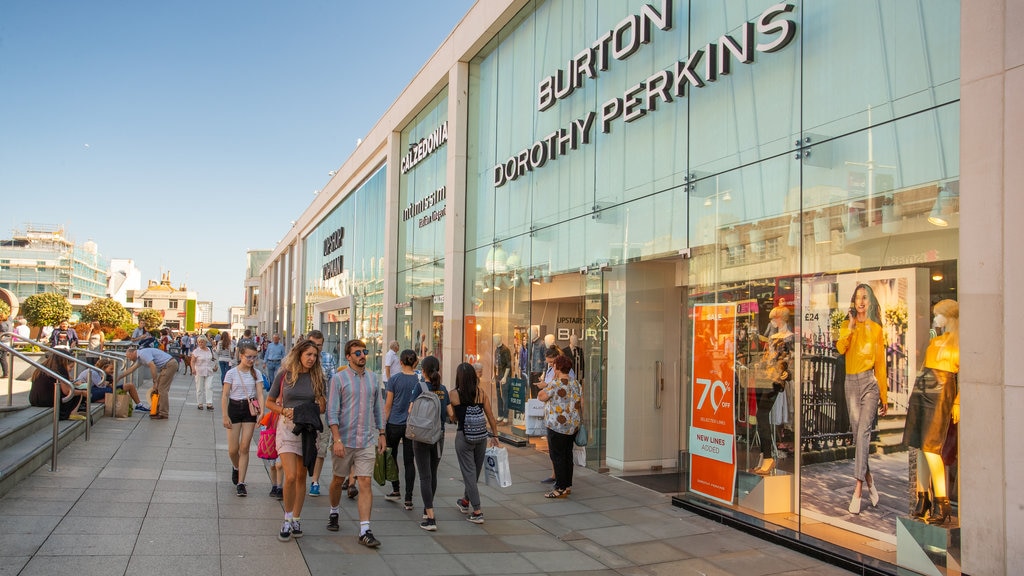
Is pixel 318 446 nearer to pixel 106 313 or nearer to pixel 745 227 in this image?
pixel 745 227

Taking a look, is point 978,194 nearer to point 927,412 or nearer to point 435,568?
point 927,412

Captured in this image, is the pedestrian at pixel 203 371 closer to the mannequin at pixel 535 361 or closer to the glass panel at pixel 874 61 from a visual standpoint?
the mannequin at pixel 535 361

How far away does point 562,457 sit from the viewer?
8.90m

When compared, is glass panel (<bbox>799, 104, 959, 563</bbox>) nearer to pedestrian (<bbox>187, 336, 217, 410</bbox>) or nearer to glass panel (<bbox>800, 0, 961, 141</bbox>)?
glass panel (<bbox>800, 0, 961, 141</bbox>)

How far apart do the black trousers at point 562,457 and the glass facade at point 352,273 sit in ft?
48.1

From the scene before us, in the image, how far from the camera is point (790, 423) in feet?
23.8

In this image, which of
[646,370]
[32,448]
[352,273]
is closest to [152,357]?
[32,448]

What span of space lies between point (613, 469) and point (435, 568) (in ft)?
16.6

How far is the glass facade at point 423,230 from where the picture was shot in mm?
18156

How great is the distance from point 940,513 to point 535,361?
7.91 meters

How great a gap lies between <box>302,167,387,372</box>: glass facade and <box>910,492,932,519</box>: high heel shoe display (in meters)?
18.5

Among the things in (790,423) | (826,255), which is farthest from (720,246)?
(790,423)

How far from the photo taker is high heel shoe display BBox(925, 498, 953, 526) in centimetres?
557

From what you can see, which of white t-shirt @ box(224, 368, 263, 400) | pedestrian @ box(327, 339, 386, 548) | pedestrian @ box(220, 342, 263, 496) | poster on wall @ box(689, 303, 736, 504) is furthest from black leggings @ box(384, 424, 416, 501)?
poster on wall @ box(689, 303, 736, 504)
